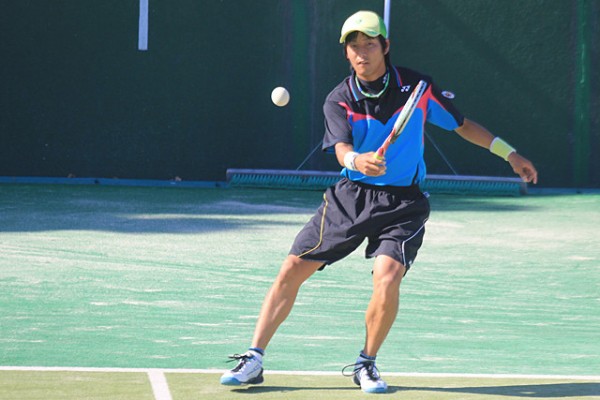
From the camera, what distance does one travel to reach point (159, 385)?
17.5 ft

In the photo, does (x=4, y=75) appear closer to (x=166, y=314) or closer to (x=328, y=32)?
(x=328, y=32)

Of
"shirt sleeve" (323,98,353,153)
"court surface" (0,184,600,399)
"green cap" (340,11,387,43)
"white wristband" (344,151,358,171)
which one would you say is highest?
"green cap" (340,11,387,43)

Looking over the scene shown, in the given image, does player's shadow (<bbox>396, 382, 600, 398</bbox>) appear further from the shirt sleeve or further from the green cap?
the green cap

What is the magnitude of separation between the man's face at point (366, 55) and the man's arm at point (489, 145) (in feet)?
1.78

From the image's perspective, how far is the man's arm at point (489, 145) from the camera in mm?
5484

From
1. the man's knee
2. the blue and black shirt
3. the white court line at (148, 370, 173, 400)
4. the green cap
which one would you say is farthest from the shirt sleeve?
the white court line at (148, 370, 173, 400)

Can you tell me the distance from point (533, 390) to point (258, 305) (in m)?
2.50

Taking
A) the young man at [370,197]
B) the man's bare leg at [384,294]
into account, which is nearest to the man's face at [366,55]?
the young man at [370,197]

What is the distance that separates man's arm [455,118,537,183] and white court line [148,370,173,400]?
1.78 meters

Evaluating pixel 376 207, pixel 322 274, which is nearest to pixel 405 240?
pixel 376 207

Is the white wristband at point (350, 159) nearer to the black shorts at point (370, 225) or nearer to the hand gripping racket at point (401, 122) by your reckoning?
the hand gripping racket at point (401, 122)

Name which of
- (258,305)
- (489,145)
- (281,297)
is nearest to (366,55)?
(489,145)

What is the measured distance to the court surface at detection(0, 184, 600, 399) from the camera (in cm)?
554

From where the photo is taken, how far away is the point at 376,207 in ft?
17.7
